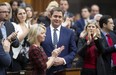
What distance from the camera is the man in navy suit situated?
7074mm

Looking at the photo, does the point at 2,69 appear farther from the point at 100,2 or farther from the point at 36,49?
the point at 100,2

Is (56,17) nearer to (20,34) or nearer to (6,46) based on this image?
(20,34)

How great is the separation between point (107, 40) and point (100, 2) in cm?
799

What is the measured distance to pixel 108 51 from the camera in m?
7.97

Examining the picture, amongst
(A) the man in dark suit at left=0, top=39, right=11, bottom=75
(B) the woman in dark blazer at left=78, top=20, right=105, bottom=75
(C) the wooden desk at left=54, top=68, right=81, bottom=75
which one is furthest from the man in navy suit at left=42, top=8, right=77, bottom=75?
(A) the man in dark suit at left=0, top=39, right=11, bottom=75

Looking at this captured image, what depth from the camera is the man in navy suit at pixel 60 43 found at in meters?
7.07

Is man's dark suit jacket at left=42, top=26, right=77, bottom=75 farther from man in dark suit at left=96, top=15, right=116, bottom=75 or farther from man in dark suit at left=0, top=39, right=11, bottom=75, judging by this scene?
man in dark suit at left=0, top=39, right=11, bottom=75

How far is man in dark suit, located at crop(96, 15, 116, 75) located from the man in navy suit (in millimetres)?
642

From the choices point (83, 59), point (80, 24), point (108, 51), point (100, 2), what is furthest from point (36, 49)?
point (100, 2)

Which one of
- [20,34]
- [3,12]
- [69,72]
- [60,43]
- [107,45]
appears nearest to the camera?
[69,72]

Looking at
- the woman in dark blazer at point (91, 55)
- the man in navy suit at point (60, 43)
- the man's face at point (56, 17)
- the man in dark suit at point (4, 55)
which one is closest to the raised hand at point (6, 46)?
the man in dark suit at point (4, 55)

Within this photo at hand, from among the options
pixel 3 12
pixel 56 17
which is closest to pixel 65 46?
pixel 56 17

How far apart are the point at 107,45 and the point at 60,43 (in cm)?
128

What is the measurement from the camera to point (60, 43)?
716cm
